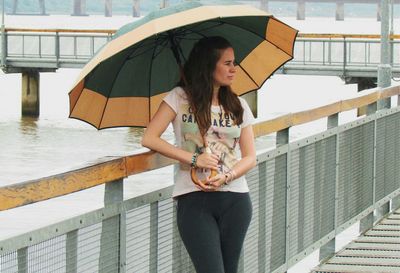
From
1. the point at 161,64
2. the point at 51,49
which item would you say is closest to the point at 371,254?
the point at 161,64

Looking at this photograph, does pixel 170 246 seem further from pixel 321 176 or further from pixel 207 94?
pixel 321 176

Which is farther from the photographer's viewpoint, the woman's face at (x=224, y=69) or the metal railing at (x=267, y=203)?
the woman's face at (x=224, y=69)

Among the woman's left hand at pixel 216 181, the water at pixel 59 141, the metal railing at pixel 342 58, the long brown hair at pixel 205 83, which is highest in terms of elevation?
the metal railing at pixel 342 58

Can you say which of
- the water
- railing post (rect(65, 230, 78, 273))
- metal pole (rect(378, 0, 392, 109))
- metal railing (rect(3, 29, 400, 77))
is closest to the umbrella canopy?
railing post (rect(65, 230, 78, 273))

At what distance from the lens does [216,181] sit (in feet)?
19.3

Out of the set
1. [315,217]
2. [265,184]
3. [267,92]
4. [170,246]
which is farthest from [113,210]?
[267,92]

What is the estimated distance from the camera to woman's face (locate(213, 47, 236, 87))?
597cm

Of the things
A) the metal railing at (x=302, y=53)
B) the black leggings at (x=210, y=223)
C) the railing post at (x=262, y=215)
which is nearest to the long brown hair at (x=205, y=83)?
the black leggings at (x=210, y=223)

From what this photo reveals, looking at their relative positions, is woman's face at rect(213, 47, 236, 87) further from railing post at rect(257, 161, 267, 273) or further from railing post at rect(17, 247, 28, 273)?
railing post at rect(257, 161, 267, 273)

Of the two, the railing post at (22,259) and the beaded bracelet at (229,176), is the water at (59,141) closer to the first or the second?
the beaded bracelet at (229,176)

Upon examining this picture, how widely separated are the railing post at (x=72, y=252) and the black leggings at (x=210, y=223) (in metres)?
0.61

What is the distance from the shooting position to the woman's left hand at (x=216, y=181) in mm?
5895

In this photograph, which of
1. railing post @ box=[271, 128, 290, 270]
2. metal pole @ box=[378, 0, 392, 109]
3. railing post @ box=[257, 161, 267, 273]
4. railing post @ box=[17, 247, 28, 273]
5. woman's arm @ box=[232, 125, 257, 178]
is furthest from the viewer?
metal pole @ box=[378, 0, 392, 109]

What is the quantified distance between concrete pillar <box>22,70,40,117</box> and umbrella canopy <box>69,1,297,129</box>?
5226 cm
